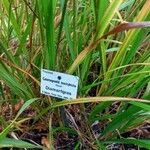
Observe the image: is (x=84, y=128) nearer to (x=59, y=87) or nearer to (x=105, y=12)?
(x=59, y=87)

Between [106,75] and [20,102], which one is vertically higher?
[106,75]

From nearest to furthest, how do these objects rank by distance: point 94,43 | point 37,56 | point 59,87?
point 94,43
point 59,87
point 37,56

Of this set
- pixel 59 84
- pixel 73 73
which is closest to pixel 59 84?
pixel 59 84

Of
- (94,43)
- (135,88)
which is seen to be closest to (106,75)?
(135,88)
